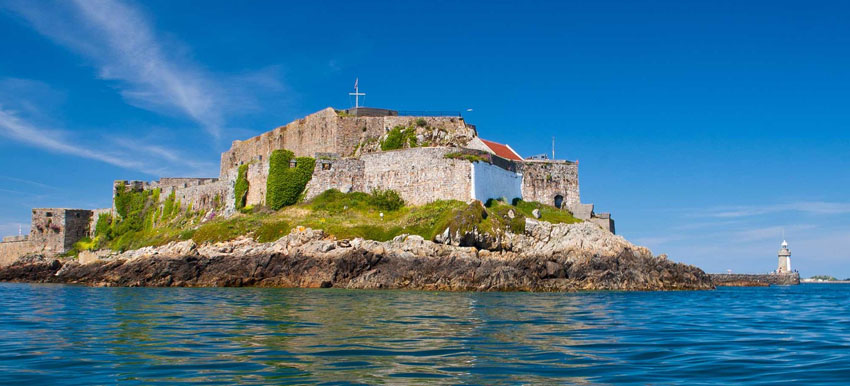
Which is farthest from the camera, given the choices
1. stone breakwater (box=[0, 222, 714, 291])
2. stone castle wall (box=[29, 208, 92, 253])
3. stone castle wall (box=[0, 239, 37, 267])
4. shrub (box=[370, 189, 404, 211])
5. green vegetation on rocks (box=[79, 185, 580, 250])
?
stone castle wall (box=[29, 208, 92, 253])

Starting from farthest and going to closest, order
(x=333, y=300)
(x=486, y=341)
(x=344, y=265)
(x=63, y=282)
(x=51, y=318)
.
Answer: (x=63, y=282) → (x=344, y=265) → (x=333, y=300) → (x=51, y=318) → (x=486, y=341)

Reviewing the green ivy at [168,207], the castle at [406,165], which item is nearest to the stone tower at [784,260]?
the castle at [406,165]

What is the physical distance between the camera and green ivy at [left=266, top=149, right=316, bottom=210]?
143ft

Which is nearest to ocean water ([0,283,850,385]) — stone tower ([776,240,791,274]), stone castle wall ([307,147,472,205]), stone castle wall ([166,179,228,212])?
stone castle wall ([307,147,472,205])

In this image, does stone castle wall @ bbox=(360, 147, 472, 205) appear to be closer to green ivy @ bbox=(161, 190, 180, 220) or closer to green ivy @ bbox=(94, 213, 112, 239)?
green ivy @ bbox=(161, 190, 180, 220)

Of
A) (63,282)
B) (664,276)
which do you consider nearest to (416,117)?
(664,276)

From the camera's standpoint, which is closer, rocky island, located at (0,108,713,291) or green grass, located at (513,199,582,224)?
rocky island, located at (0,108,713,291)

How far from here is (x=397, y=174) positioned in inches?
1629

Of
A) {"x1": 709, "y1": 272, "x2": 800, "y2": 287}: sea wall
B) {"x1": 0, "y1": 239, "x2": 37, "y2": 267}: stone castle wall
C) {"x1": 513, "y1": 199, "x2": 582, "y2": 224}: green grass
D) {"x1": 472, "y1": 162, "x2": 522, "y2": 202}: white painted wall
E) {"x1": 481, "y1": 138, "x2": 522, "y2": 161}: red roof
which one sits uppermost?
{"x1": 481, "y1": 138, "x2": 522, "y2": 161}: red roof

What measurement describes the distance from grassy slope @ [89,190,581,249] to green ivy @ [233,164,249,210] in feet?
9.85

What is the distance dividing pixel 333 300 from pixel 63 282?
27.5m

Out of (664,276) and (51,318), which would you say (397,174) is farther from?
(51,318)

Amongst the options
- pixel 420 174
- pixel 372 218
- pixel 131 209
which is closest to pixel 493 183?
pixel 420 174

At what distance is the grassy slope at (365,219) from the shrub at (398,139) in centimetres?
455
